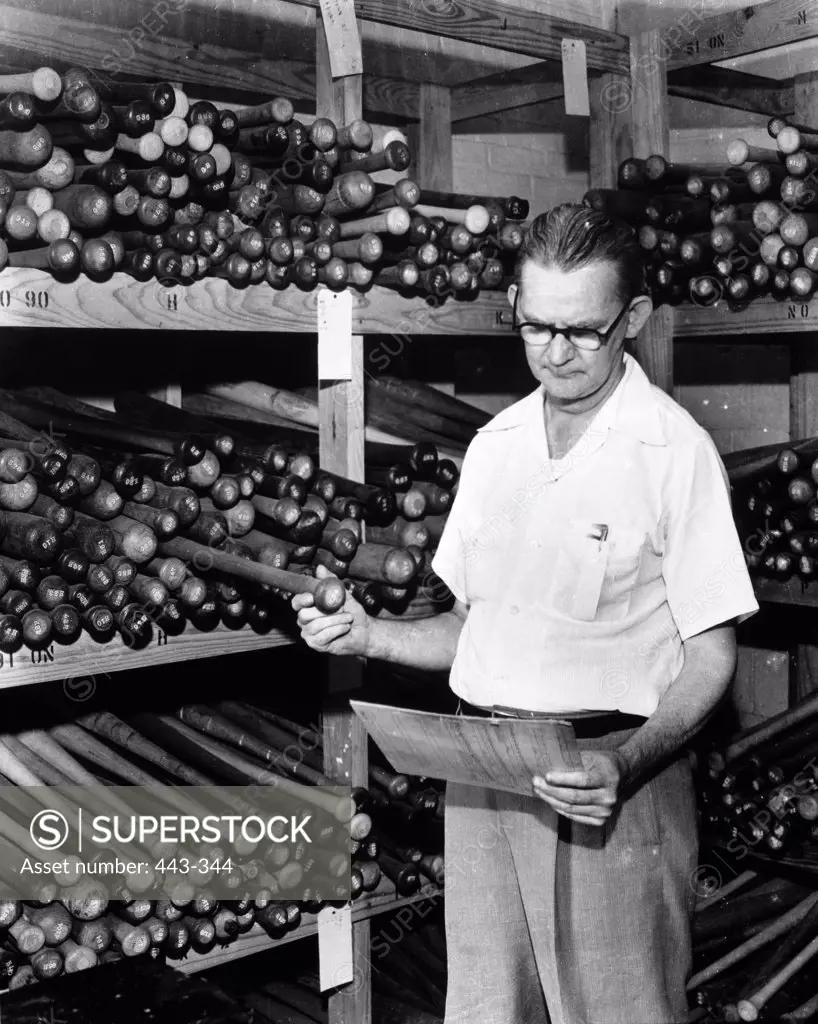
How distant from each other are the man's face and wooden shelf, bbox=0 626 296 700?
844 mm

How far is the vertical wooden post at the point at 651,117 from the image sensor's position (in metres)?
2.99

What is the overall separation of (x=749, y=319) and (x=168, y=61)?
148 centimetres

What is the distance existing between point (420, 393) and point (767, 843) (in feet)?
4.56

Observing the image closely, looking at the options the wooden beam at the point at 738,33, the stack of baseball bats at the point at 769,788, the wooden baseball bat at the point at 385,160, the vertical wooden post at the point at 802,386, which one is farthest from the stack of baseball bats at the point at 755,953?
the wooden beam at the point at 738,33

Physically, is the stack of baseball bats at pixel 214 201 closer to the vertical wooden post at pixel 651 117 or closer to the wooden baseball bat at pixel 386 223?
the wooden baseball bat at pixel 386 223

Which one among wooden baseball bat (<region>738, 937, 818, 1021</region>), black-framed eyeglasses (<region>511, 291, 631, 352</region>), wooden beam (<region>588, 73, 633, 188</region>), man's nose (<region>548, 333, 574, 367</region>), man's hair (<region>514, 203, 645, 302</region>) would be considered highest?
wooden beam (<region>588, 73, 633, 188</region>)

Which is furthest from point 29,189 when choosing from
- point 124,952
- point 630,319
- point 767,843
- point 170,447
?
point 767,843

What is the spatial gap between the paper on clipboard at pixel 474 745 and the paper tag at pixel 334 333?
2.89ft

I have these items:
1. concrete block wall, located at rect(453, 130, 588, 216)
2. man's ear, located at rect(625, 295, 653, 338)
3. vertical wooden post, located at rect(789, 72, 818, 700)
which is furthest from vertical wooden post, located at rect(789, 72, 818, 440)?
man's ear, located at rect(625, 295, 653, 338)

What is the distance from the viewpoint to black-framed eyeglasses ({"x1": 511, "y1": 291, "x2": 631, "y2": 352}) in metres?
1.84

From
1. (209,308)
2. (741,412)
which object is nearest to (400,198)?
(209,308)

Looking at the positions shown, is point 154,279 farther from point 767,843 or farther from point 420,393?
point 767,843

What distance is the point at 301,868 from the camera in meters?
2.51

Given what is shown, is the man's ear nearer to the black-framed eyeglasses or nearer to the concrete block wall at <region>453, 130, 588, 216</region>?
the black-framed eyeglasses
